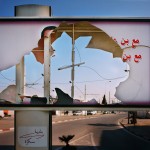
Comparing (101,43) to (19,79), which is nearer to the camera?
(19,79)

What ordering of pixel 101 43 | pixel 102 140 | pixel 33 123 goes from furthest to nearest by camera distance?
pixel 102 140
pixel 101 43
pixel 33 123

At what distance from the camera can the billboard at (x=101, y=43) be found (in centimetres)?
935

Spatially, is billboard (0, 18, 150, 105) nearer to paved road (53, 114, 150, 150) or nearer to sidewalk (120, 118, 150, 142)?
paved road (53, 114, 150, 150)

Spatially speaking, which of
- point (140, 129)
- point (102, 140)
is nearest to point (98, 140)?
point (102, 140)

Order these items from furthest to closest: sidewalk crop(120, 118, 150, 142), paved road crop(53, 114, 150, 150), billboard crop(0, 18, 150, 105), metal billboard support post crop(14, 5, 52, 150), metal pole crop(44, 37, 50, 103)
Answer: sidewalk crop(120, 118, 150, 142)
paved road crop(53, 114, 150, 150)
metal pole crop(44, 37, 50, 103)
billboard crop(0, 18, 150, 105)
metal billboard support post crop(14, 5, 52, 150)

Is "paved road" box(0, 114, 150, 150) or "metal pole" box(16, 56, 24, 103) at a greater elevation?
"metal pole" box(16, 56, 24, 103)

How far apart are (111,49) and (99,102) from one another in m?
1.46

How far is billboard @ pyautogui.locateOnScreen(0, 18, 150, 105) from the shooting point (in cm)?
935

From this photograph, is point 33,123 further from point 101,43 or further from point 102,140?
point 102,140

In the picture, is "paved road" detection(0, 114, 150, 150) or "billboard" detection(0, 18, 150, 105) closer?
"billboard" detection(0, 18, 150, 105)

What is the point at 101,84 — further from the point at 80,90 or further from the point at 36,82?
the point at 36,82

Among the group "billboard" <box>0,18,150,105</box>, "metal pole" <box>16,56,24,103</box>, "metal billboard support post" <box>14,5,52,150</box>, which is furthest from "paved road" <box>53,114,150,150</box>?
→ "billboard" <box>0,18,150,105</box>

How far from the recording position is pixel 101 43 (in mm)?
9609

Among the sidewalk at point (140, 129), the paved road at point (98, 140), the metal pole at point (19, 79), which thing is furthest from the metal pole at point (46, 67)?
the sidewalk at point (140, 129)
